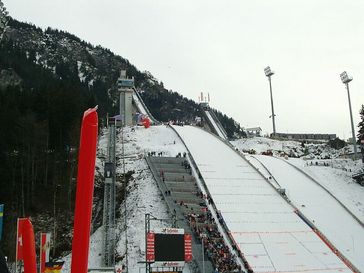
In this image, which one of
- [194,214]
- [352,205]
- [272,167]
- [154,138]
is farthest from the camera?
[154,138]

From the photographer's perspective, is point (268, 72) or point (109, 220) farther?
point (268, 72)

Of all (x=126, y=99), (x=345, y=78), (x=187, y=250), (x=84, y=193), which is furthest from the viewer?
(x=126, y=99)

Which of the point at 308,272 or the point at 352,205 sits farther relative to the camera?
the point at 352,205

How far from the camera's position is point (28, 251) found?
715 cm

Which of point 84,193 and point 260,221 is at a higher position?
point 84,193

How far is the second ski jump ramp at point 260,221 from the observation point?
2828cm

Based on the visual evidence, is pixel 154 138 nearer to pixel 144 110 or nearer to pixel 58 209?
pixel 58 209

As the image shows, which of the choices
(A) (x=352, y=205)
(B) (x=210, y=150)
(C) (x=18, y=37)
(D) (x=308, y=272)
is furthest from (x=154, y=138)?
(C) (x=18, y=37)

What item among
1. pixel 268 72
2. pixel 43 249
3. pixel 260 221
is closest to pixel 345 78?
pixel 268 72

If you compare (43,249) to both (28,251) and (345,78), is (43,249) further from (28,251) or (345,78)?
(345,78)

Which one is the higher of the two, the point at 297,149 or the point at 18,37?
the point at 18,37

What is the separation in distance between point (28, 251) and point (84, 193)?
73.2 inches

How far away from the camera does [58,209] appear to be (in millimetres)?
34812

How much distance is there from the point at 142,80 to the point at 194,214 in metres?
131
